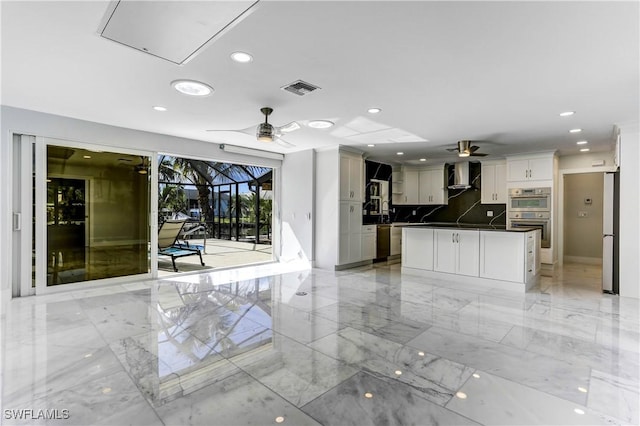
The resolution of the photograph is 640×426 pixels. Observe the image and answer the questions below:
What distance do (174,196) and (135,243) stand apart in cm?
438

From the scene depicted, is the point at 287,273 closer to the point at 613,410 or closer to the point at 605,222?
the point at 613,410

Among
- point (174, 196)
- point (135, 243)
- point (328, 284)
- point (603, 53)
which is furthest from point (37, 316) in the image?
point (174, 196)

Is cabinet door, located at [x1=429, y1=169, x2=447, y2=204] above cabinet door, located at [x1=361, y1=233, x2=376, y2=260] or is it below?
above

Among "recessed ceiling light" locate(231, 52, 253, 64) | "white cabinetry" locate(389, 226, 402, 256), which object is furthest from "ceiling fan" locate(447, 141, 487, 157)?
"recessed ceiling light" locate(231, 52, 253, 64)

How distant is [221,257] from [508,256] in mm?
5852

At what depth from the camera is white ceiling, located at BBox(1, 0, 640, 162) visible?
1.95 meters

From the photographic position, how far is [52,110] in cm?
395

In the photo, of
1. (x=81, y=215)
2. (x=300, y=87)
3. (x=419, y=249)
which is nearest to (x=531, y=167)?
(x=419, y=249)

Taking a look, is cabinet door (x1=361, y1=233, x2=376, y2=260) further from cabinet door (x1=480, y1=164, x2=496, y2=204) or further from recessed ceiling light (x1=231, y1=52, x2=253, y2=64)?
recessed ceiling light (x1=231, y1=52, x2=253, y2=64)

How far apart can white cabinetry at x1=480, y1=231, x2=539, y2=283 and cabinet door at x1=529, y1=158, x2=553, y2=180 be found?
183 cm

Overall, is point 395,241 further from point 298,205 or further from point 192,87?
point 192,87

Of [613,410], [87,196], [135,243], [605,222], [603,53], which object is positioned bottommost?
[613,410]

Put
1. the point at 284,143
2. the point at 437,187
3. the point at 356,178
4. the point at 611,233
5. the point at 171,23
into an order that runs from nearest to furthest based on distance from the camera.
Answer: the point at 171,23 → the point at 611,233 → the point at 284,143 → the point at 356,178 → the point at 437,187

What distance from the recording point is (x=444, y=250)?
530 centimetres
